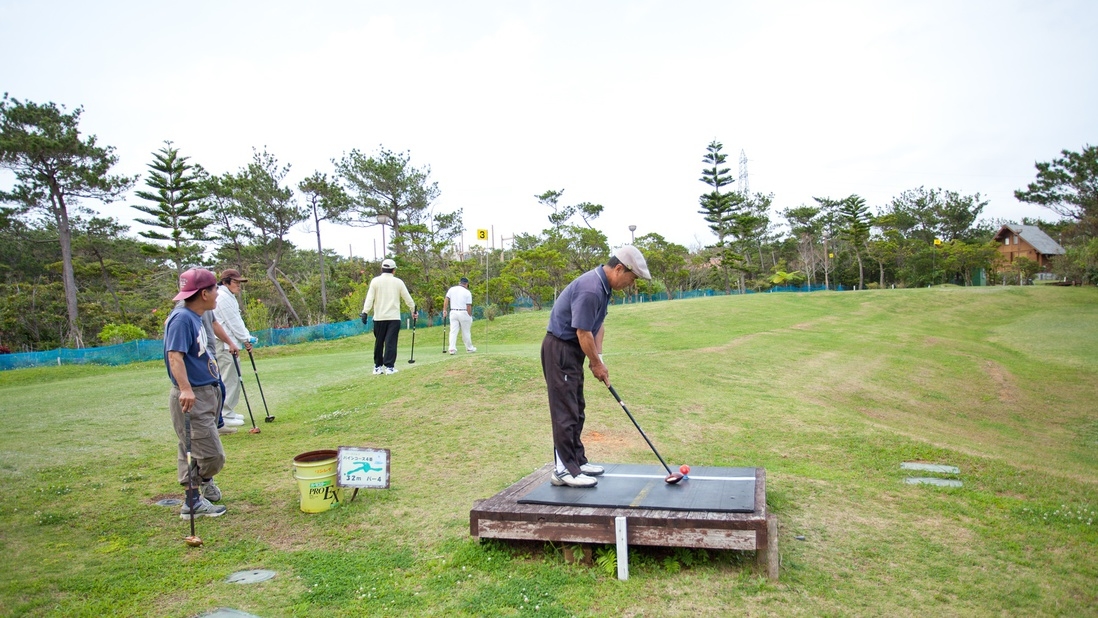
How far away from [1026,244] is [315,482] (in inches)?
3088

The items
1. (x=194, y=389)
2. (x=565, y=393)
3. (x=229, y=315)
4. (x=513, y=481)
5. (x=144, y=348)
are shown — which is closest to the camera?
(x=565, y=393)

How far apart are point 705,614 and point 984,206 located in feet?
271

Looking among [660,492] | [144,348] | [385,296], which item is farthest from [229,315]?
[144,348]

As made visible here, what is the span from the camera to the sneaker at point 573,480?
5114mm

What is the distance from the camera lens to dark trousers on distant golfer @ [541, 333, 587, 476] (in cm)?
508

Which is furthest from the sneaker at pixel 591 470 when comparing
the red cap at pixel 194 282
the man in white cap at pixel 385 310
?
the man in white cap at pixel 385 310

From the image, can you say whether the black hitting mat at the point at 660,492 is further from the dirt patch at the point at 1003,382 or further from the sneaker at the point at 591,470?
the dirt patch at the point at 1003,382

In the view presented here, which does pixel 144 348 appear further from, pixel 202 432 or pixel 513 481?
pixel 513 481

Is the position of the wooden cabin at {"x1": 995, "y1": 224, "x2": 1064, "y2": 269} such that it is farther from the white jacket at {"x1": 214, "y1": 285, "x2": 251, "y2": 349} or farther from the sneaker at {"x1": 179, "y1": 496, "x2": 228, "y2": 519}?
the sneaker at {"x1": 179, "y1": 496, "x2": 228, "y2": 519}

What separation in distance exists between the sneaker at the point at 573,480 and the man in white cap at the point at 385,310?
6.60 m

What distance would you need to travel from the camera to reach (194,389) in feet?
17.5

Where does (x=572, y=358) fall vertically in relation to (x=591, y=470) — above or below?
above

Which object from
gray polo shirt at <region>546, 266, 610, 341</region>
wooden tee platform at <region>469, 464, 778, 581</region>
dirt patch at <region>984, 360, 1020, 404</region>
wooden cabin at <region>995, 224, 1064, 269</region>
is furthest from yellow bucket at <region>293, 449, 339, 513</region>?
wooden cabin at <region>995, 224, 1064, 269</region>

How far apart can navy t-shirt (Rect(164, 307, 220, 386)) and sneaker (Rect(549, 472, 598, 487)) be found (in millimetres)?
2888
